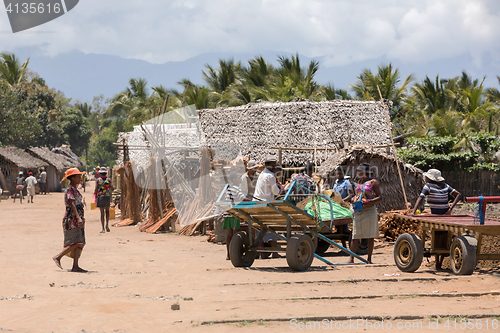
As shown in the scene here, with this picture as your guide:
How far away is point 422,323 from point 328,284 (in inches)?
84.7

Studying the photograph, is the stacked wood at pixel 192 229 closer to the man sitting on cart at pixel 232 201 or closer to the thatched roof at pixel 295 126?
the man sitting on cart at pixel 232 201

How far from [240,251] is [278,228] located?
777 millimetres

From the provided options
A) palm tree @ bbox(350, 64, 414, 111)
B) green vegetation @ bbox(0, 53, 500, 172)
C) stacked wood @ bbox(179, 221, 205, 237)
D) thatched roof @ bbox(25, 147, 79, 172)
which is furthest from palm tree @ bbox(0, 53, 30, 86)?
stacked wood @ bbox(179, 221, 205, 237)

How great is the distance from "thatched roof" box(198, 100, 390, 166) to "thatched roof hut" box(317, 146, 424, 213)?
4.50 meters

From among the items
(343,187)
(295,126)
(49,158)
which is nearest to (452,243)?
(343,187)

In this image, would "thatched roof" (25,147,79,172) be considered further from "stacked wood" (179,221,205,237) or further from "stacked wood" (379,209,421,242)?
"stacked wood" (379,209,421,242)

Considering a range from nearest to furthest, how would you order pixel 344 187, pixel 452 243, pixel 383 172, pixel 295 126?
pixel 452 243 → pixel 344 187 → pixel 383 172 → pixel 295 126

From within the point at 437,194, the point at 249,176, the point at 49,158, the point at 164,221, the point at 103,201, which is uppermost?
the point at 49,158

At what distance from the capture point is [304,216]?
820cm

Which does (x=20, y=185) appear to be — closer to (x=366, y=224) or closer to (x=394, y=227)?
(x=394, y=227)

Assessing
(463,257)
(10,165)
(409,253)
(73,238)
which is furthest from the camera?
(10,165)

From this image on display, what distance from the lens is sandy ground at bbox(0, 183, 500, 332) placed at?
16.4 feet

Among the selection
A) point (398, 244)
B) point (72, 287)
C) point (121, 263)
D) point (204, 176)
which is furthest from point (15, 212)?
point (398, 244)

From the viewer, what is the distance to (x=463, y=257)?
23.1 feet
